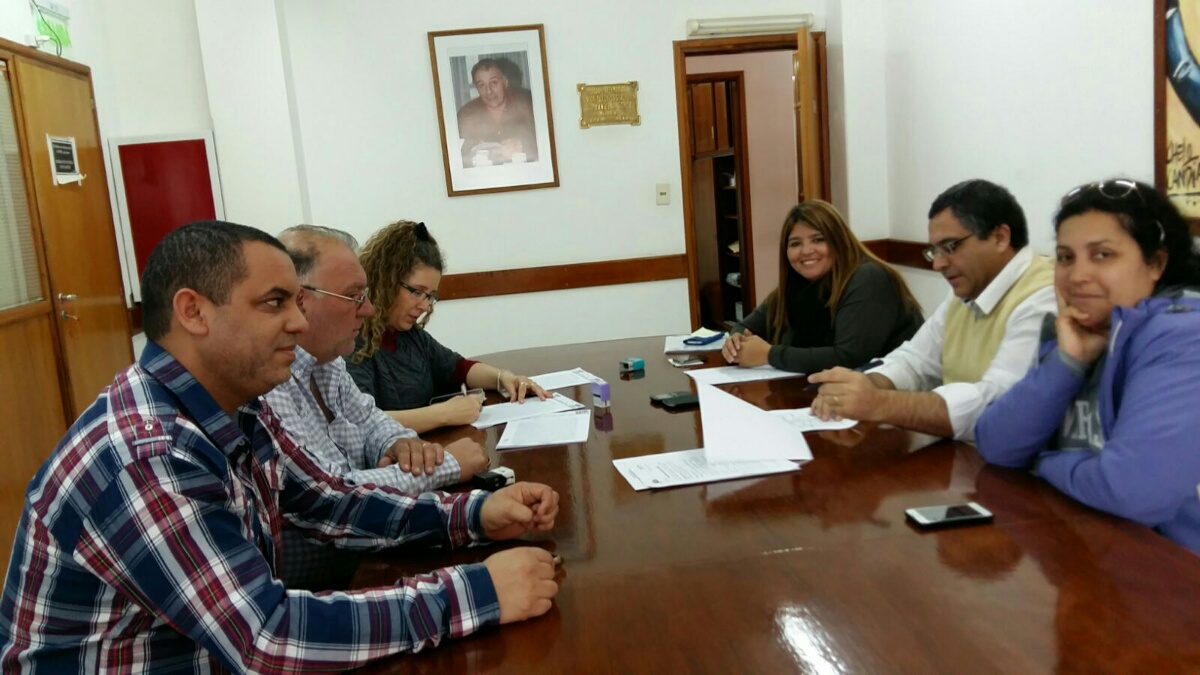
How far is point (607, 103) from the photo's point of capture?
4.54 meters

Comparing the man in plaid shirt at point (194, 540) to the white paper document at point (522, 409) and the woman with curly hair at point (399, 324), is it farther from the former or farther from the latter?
the woman with curly hair at point (399, 324)

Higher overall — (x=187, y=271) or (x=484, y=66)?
(x=484, y=66)

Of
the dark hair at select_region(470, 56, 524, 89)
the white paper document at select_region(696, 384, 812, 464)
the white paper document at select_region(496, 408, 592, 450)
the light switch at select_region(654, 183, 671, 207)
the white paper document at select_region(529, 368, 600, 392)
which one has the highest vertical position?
the dark hair at select_region(470, 56, 524, 89)

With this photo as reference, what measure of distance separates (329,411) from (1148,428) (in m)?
1.46

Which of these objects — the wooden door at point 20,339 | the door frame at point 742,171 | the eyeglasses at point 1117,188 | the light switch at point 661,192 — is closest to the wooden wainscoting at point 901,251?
the light switch at point 661,192

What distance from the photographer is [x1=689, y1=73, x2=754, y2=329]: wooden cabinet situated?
252 inches

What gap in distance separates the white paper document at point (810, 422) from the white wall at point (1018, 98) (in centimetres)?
150

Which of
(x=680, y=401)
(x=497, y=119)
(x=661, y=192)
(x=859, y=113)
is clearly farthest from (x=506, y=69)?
(x=680, y=401)

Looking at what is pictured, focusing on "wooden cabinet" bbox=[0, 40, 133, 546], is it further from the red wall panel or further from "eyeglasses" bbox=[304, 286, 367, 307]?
"eyeglasses" bbox=[304, 286, 367, 307]

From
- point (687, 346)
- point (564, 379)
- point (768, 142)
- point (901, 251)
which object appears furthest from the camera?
point (768, 142)

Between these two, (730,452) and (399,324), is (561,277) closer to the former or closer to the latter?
(399,324)

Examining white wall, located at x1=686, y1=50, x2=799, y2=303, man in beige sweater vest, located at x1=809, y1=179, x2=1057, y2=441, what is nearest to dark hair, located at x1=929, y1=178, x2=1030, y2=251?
man in beige sweater vest, located at x1=809, y1=179, x2=1057, y2=441

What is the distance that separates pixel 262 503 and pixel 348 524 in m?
0.20

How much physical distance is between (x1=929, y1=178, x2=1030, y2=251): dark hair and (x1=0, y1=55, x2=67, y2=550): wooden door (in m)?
3.10
